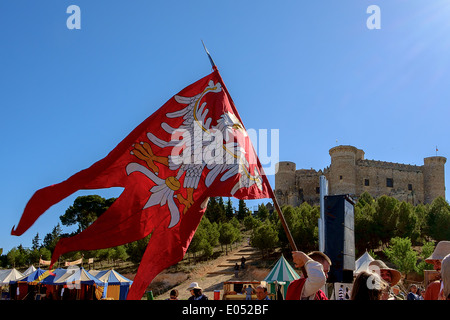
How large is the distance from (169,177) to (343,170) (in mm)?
67987

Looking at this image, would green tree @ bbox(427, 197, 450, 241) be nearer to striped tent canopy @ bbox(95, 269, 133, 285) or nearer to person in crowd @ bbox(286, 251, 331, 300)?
striped tent canopy @ bbox(95, 269, 133, 285)

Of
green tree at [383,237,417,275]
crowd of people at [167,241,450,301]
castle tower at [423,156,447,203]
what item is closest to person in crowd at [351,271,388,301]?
crowd of people at [167,241,450,301]

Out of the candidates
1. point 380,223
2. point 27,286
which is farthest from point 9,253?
point 380,223

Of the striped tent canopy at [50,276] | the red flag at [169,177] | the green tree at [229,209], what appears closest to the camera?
the red flag at [169,177]

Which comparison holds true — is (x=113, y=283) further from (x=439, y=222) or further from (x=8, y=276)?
(x=439, y=222)

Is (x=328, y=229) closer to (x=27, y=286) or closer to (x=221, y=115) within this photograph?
(x=221, y=115)

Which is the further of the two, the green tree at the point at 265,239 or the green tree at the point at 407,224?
the green tree at the point at 407,224

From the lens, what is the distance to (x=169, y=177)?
20.6 feet

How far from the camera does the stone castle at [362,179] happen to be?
2822 inches

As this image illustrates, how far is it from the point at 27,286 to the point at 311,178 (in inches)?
2235

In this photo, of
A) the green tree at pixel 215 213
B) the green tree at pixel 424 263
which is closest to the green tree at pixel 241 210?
the green tree at pixel 215 213

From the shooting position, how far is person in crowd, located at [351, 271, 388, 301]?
2.79 metres

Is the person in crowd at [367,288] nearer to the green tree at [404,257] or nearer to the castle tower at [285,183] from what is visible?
the green tree at [404,257]

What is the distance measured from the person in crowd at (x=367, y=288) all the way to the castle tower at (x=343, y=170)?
228ft
